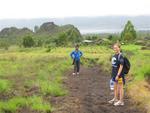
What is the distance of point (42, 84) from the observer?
54.1 feet

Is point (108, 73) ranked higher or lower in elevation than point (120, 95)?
lower

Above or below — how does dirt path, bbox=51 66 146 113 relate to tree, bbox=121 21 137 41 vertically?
above

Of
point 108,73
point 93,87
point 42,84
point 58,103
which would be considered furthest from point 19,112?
point 108,73

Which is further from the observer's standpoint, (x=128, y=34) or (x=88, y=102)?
(x=128, y=34)

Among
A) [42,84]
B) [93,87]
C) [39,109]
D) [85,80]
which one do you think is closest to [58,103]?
[39,109]

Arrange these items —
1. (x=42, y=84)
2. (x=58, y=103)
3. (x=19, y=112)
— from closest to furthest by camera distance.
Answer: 1. (x=19, y=112)
2. (x=58, y=103)
3. (x=42, y=84)

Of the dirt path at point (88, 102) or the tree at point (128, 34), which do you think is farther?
the tree at point (128, 34)

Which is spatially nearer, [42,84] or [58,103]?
[58,103]

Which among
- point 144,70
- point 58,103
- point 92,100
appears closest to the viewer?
point 58,103

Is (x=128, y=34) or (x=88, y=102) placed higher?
(x=88, y=102)

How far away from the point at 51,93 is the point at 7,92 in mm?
1456

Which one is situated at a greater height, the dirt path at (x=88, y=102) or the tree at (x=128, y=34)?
the dirt path at (x=88, y=102)

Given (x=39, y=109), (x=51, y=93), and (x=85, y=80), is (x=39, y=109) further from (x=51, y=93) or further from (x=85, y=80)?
(x=85, y=80)

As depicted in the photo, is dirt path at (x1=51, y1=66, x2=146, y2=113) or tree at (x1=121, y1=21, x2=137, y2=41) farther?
tree at (x1=121, y1=21, x2=137, y2=41)
